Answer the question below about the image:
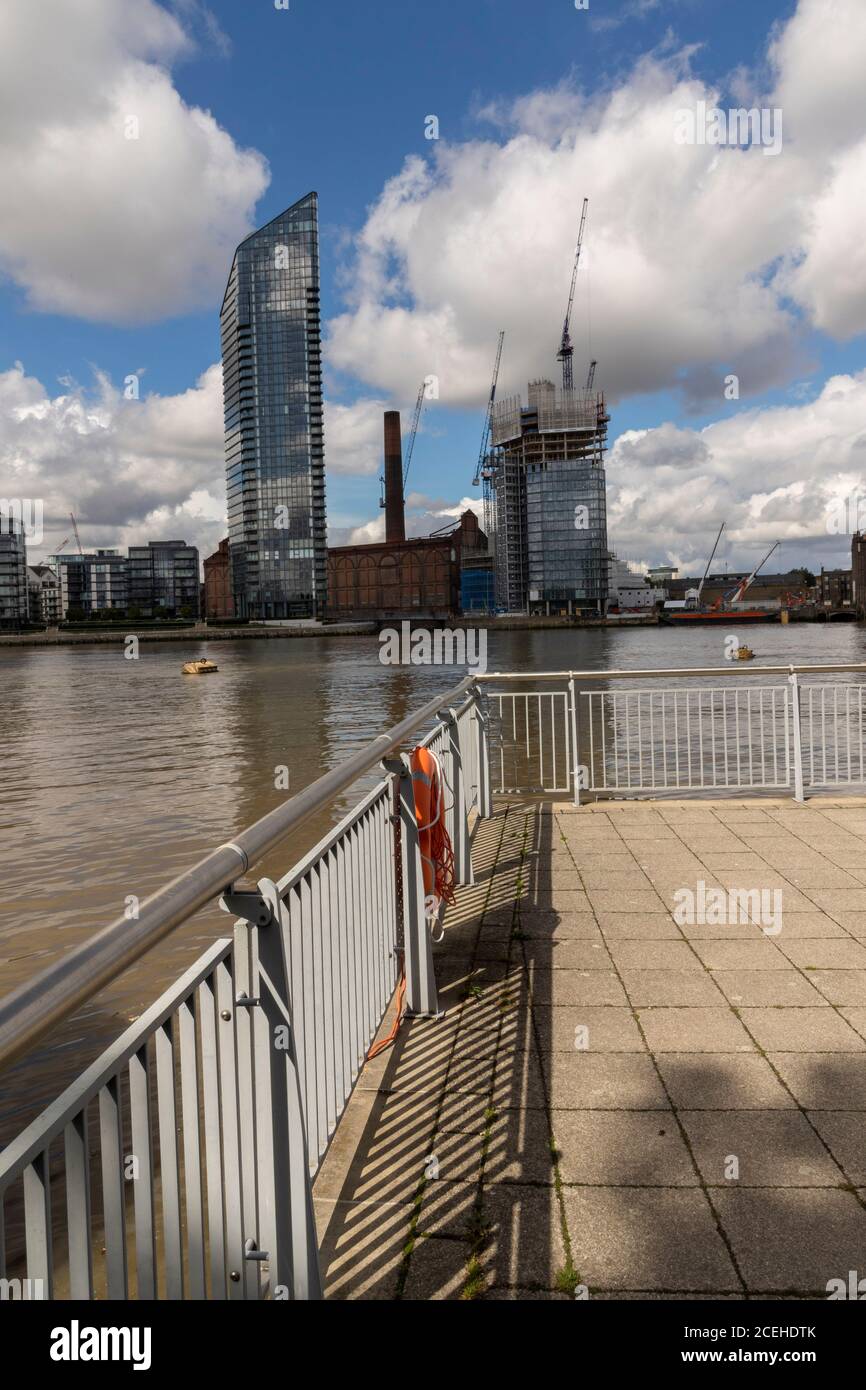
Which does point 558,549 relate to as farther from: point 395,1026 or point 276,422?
point 395,1026

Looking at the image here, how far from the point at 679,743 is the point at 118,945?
21.2 m

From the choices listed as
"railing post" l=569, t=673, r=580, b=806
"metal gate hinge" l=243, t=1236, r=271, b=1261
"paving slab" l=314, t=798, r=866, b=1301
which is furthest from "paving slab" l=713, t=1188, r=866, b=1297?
"railing post" l=569, t=673, r=580, b=806

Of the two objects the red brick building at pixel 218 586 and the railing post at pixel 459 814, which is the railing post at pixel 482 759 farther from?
the red brick building at pixel 218 586

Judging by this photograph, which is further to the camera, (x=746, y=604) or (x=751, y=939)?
(x=746, y=604)

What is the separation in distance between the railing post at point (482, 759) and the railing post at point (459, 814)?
1567mm

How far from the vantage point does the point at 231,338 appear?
190 meters

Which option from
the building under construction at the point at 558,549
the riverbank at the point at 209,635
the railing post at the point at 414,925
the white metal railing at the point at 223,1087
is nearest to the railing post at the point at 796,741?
the railing post at the point at 414,925

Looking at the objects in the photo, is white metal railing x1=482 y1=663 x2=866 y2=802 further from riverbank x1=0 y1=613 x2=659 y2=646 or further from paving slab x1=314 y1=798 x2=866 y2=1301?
riverbank x1=0 y1=613 x2=659 y2=646

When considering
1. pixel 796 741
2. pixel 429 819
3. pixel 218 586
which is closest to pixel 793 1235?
pixel 429 819

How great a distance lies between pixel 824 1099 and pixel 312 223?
209087 mm

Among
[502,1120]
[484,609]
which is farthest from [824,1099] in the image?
[484,609]

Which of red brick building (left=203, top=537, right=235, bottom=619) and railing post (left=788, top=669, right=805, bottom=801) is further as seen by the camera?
red brick building (left=203, top=537, right=235, bottom=619)

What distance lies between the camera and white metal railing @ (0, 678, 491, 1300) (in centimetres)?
146
